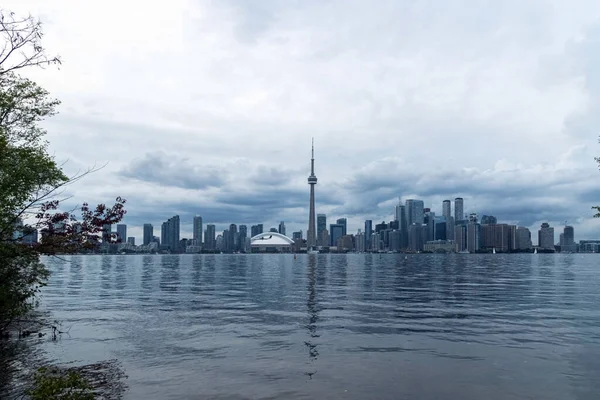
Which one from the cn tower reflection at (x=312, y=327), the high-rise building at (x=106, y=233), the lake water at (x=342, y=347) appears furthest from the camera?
the cn tower reflection at (x=312, y=327)

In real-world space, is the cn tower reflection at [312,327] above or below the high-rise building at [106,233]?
below

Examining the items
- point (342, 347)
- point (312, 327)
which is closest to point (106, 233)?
point (342, 347)

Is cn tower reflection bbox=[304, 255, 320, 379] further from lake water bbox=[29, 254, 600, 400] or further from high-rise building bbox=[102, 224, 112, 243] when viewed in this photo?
high-rise building bbox=[102, 224, 112, 243]

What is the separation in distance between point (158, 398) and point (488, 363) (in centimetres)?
1794

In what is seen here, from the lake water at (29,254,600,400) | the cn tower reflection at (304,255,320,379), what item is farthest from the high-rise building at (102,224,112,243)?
the cn tower reflection at (304,255,320,379)

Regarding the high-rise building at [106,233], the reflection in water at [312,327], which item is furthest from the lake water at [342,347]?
→ the high-rise building at [106,233]

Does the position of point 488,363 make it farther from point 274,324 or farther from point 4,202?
point 4,202

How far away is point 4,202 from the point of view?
24562mm

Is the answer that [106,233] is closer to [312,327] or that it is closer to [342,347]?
[342,347]

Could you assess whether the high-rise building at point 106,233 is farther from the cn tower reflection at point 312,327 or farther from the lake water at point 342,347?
the cn tower reflection at point 312,327

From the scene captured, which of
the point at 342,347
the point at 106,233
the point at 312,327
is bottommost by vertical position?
the point at 312,327

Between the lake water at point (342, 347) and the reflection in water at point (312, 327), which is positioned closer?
the lake water at point (342, 347)

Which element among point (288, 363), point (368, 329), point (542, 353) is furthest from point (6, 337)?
point (542, 353)

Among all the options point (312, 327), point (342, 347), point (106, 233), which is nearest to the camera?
point (106, 233)
